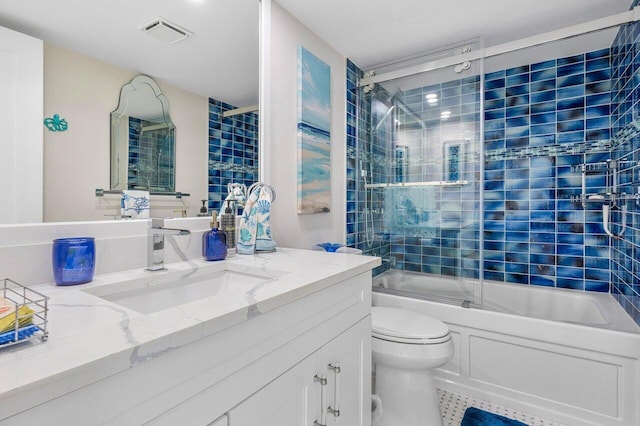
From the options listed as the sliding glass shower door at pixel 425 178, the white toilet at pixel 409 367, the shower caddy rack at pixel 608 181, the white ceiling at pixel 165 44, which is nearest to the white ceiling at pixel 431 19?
the sliding glass shower door at pixel 425 178

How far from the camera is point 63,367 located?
43 centimetres

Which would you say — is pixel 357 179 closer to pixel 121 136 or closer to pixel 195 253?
pixel 195 253

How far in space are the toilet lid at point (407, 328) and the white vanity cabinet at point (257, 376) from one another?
362 mm

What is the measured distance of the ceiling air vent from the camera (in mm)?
1133

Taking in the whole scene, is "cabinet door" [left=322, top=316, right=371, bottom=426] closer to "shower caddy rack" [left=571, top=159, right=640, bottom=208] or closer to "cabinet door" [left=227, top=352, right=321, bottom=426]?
"cabinet door" [left=227, top=352, right=321, bottom=426]

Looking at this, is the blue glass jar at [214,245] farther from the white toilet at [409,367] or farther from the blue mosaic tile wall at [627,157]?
the blue mosaic tile wall at [627,157]

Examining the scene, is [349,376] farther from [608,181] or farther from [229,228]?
[608,181]

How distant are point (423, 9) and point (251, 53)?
1036mm

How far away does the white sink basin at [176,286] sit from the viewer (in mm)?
925

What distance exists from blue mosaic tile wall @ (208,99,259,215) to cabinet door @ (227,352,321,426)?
0.80 m

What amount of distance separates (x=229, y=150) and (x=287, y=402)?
1.07 meters

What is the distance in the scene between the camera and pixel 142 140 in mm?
1097

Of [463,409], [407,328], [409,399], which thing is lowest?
[463,409]

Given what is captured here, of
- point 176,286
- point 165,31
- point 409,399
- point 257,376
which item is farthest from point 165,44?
point 409,399
